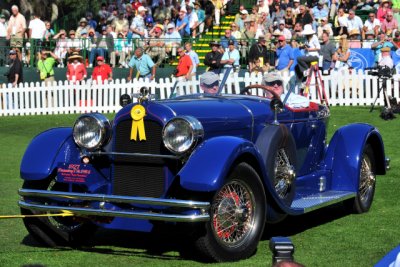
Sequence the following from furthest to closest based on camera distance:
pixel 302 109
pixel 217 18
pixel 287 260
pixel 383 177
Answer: pixel 217 18 < pixel 383 177 < pixel 302 109 < pixel 287 260

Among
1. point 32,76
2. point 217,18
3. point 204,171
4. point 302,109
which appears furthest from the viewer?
point 217,18

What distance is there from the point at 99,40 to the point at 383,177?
16654 mm

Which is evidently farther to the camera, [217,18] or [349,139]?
[217,18]

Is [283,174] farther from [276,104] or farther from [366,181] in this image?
[366,181]

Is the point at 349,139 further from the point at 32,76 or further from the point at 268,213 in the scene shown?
the point at 32,76

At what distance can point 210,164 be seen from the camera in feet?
27.4

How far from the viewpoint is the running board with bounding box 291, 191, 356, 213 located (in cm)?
964

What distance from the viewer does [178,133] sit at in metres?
8.61

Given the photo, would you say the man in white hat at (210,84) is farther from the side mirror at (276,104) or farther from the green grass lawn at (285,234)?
the green grass lawn at (285,234)

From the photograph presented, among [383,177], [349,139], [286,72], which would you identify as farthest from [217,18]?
[349,139]

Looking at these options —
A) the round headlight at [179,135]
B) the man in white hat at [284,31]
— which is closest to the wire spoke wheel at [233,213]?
the round headlight at [179,135]

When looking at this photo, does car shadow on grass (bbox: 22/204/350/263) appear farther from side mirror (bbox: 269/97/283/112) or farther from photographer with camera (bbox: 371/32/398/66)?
photographer with camera (bbox: 371/32/398/66)

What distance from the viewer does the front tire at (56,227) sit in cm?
929

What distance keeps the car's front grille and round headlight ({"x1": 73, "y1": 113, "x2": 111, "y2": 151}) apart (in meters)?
0.12
